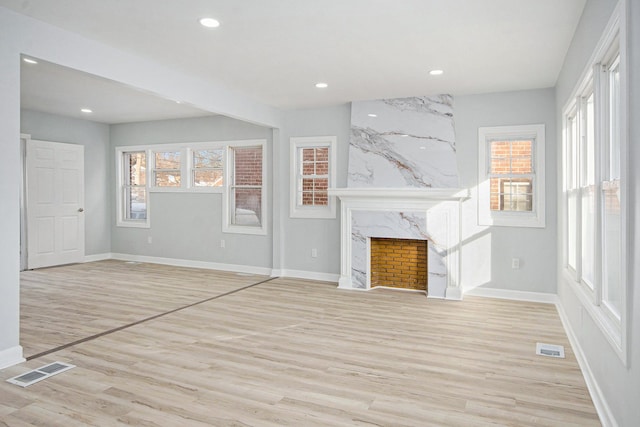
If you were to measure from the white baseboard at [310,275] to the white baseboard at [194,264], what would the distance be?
334 mm

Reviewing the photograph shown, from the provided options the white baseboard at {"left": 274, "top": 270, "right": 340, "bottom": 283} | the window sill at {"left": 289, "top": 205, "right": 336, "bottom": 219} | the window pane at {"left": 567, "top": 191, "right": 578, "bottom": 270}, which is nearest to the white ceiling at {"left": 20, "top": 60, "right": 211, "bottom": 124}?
the window sill at {"left": 289, "top": 205, "right": 336, "bottom": 219}

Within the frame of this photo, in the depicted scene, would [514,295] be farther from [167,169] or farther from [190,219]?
[167,169]

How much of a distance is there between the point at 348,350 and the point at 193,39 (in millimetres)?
2973

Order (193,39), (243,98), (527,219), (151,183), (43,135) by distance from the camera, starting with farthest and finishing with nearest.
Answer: (151,183)
(43,135)
(243,98)
(527,219)
(193,39)

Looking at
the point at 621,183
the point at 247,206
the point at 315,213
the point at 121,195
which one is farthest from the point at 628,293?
the point at 121,195

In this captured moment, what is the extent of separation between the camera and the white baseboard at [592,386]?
8.00 feet

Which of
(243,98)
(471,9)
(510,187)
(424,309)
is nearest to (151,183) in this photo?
(243,98)

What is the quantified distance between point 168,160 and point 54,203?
206cm

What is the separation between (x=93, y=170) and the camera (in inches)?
335

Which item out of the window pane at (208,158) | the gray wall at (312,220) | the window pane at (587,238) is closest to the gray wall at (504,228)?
the gray wall at (312,220)

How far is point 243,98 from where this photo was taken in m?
6.04

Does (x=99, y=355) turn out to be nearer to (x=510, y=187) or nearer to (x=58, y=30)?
(x=58, y=30)

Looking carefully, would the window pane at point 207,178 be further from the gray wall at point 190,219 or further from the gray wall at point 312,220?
the gray wall at point 312,220

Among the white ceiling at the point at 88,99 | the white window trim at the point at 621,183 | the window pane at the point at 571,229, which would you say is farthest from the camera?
the white ceiling at the point at 88,99
